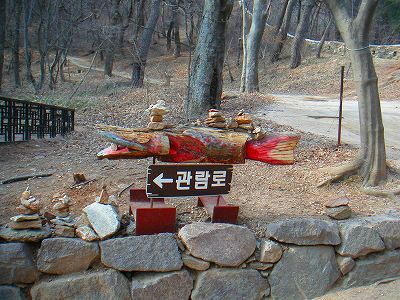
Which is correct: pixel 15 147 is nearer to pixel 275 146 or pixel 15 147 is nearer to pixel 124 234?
pixel 124 234

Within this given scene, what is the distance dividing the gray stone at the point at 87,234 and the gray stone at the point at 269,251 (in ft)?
4.59

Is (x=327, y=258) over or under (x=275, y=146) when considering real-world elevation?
under

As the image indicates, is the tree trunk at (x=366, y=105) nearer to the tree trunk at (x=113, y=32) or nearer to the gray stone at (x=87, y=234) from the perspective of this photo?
the gray stone at (x=87, y=234)

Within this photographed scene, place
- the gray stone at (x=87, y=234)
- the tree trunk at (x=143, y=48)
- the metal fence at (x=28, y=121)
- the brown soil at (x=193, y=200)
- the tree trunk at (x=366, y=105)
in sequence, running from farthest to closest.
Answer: the tree trunk at (x=143, y=48) < the metal fence at (x=28, y=121) < the tree trunk at (x=366, y=105) < the brown soil at (x=193, y=200) < the gray stone at (x=87, y=234)

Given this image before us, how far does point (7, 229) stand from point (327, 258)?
2.75m

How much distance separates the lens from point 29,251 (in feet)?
12.6

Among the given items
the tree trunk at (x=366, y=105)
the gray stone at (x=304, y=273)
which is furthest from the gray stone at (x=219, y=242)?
the tree trunk at (x=366, y=105)

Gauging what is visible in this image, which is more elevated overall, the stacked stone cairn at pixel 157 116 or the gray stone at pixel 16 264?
the stacked stone cairn at pixel 157 116

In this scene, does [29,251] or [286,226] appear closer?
[29,251]

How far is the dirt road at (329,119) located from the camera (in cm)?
916

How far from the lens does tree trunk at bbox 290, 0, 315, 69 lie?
83.6 ft

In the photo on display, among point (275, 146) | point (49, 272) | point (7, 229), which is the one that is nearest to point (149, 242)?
point (49, 272)

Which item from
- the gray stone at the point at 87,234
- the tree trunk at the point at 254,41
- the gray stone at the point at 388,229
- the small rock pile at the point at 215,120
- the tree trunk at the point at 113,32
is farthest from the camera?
the tree trunk at the point at 113,32

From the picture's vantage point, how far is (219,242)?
412cm
